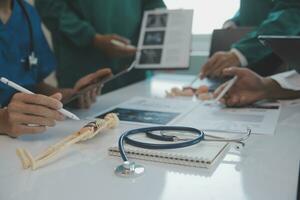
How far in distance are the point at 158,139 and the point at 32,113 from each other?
0.24 metres

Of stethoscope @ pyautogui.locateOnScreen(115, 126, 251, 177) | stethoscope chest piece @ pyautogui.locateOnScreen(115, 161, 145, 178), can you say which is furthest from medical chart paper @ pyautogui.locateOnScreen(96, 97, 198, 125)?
stethoscope chest piece @ pyautogui.locateOnScreen(115, 161, 145, 178)

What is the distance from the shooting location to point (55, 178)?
53 centimetres

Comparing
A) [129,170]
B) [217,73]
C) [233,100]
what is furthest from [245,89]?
[129,170]

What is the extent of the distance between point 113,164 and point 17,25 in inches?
26.0

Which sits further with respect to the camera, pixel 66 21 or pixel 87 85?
pixel 66 21

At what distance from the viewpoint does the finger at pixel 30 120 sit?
672 mm

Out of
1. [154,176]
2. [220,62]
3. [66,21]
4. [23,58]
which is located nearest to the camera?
[154,176]

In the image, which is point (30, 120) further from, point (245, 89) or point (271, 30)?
point (271, 30)

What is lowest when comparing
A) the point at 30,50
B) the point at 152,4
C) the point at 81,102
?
the point at 81,102

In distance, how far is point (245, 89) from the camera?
0.95m

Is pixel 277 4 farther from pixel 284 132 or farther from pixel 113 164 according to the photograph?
pixel 113 164

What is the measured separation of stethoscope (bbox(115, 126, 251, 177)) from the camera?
0.54 metres

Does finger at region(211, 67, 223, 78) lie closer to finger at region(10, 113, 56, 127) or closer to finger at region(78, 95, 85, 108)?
finger at region(78, 95, 85, 108)

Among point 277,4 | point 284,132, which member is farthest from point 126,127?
point 277,4
